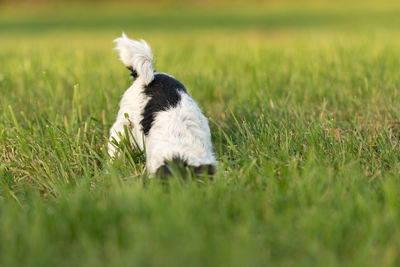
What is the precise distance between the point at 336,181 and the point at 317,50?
5.51 metres

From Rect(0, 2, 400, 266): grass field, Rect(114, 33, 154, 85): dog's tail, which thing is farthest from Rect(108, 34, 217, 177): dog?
Rect(0, 2, 400, 266): grass field

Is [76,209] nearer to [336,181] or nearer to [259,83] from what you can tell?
[336,181]

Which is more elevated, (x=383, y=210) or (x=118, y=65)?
(x=118, y=65)

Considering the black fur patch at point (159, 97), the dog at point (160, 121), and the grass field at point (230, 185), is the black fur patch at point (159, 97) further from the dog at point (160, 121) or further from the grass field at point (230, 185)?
the grass field at point (230, 185)

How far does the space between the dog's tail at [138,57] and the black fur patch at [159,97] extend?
0.27ft

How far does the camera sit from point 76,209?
7.85 feet

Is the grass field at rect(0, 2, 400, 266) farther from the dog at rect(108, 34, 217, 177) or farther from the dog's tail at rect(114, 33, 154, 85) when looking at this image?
the dog's tail at rect(114, 33, 154, 85)

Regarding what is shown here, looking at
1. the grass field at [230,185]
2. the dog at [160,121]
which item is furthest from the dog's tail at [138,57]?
the grass field at [230,185]

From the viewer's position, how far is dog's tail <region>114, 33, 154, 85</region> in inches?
138

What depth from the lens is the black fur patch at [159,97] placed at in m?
3.31

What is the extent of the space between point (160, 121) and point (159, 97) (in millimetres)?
279

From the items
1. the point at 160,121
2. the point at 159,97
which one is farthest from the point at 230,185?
the point at 159,97

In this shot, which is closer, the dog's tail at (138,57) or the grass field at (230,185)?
the grass field at (230,185)

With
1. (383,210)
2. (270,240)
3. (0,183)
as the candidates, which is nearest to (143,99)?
(0,183)
